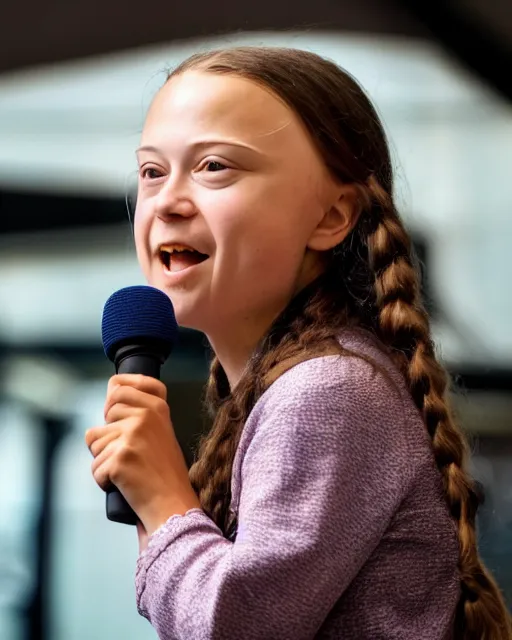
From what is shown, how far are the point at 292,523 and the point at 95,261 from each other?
2650 millimetres

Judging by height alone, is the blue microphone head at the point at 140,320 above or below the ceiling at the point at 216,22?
above

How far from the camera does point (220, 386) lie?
1.11 m

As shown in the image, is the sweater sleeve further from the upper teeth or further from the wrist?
the upper teeth

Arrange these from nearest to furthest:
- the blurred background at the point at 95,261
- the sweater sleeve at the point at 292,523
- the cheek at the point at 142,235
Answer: the sweater sleeve at the point at 292,523 → the cheek at the point at 142,235 → the blurred background at the point at 95,261

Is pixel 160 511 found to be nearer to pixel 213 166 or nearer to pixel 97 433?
pixel 97 433

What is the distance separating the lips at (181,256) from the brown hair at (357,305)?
9 centimetres

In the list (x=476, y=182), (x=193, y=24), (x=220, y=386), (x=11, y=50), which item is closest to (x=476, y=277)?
(x=476, y=182)

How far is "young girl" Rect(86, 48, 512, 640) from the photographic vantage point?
77 centimetres

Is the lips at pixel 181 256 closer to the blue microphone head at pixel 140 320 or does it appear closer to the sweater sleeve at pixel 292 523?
the blue microphone head at pixel 140 320

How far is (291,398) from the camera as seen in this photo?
2.65 feet

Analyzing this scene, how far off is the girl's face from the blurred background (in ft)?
6.39

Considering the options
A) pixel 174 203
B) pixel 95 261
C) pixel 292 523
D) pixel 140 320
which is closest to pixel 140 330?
pixel 140 320

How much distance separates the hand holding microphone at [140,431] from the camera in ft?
2.72

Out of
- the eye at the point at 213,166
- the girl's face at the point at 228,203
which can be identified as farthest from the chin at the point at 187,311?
the eye at the point at 213,166
